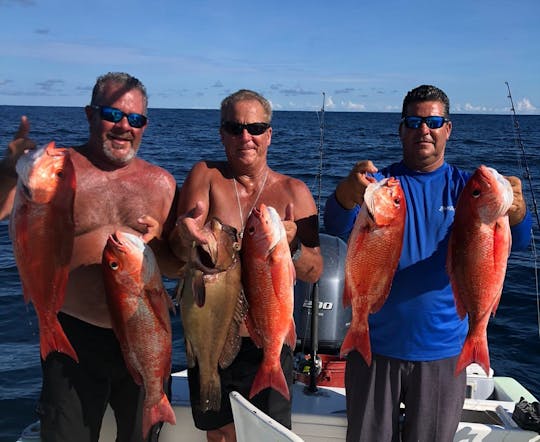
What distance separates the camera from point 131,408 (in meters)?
Answer: 3.66

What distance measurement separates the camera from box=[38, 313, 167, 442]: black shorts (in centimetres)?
352

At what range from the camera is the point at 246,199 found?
3660mm

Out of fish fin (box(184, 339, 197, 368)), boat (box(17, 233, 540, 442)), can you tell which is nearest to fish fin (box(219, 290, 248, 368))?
fish fin (box(184, 339, 197, 368))

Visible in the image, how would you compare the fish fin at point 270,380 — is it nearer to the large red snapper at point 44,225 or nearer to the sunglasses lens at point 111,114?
the large red snapper at point 44,225

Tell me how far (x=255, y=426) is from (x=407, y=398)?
124 centimetres

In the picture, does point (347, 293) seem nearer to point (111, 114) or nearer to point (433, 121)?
point (433, 121)

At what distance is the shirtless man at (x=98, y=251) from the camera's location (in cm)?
345

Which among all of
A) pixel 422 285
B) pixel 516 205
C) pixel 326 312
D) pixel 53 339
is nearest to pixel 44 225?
pixel 53 339

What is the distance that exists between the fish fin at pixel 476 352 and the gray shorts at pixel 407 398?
0.29 metres

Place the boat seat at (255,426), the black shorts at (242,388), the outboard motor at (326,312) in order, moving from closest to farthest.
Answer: the boat seat at (255,426), the black shorts at (242,388), the outboard motor at (326,312)

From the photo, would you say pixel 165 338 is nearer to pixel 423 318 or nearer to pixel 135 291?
pixel 135 291

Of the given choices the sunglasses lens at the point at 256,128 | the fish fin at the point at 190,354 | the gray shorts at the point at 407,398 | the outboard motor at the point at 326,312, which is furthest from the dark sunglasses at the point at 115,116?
the outboard motor at the point at 326,312

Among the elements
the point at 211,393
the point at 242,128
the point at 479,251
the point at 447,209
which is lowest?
the point at 211,393

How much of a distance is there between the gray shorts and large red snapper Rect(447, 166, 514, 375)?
26 cm
